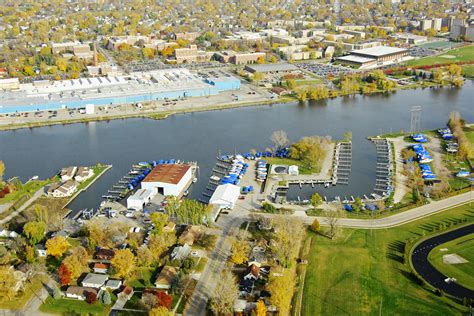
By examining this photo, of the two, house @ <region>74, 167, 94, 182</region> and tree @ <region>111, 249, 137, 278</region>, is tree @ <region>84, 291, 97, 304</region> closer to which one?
tree @ <region>111, 249, 137, 278</region>

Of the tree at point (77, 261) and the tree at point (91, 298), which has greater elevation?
the tree at point (77, 261)

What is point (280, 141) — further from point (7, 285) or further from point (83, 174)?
point (7, 285)

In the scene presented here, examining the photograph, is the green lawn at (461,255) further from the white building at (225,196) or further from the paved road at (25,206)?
the paved road at (25,206)

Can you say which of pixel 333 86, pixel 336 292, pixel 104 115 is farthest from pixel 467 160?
pixel 104 115

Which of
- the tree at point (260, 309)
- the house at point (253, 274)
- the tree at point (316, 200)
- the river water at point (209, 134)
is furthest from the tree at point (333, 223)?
the tree at point (260, 309)

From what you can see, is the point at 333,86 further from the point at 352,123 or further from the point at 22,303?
the point at 22,303

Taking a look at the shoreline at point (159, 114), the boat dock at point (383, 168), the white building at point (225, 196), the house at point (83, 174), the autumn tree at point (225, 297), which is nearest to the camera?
the autumn tree at point (225, 297)

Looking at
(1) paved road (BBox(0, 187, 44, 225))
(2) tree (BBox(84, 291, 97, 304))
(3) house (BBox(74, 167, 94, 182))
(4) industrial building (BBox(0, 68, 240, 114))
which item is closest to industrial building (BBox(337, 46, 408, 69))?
(4) industrial building (BBox(0, 68, 240, 114))

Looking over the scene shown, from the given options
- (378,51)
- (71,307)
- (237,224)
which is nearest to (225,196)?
(237,224)
